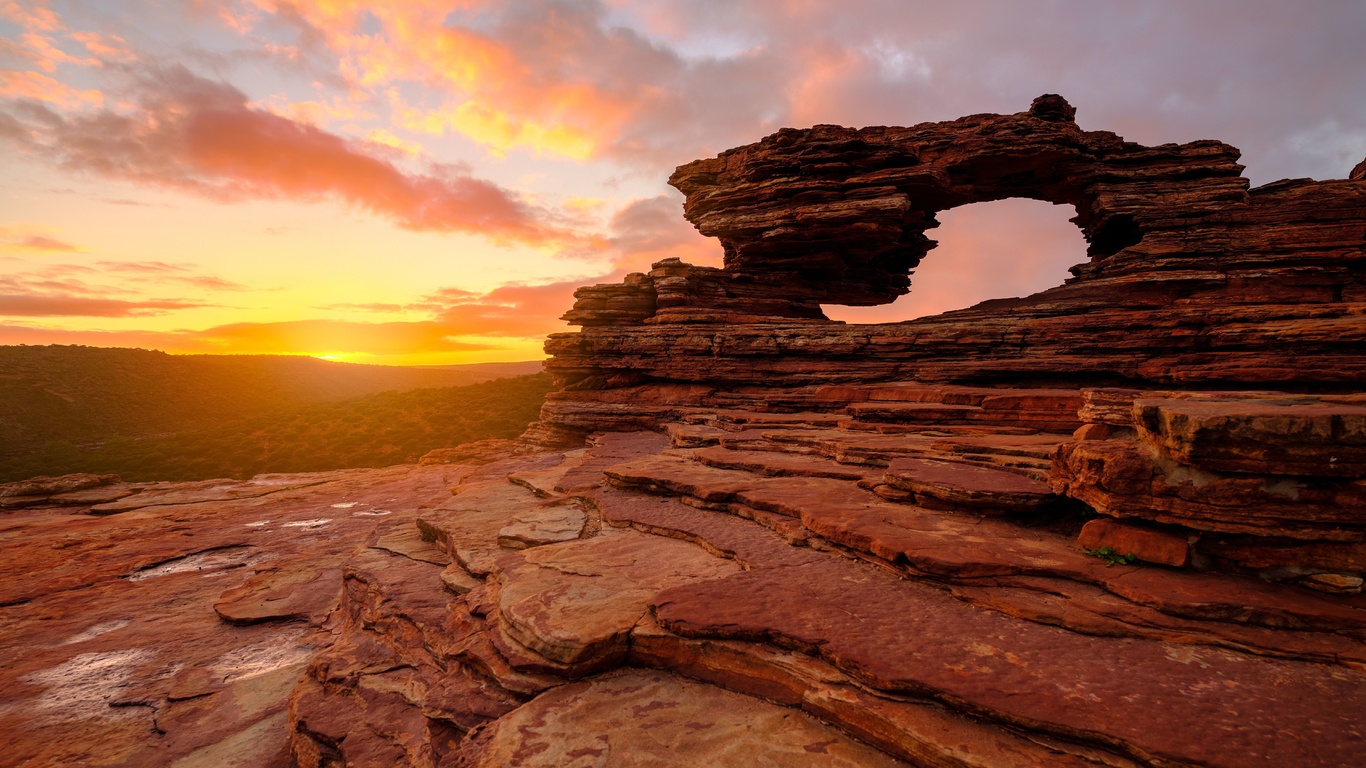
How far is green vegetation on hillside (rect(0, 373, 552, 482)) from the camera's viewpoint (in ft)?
97.8

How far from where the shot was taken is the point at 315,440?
113 ft

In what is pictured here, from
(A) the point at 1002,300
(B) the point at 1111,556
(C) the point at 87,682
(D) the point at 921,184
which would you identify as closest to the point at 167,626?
(C) the point at 87,682

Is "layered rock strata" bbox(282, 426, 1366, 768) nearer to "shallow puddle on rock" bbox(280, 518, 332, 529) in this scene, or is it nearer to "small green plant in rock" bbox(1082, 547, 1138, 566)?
"small green plant in rock" bbox(1082, 547, 1138, 566)

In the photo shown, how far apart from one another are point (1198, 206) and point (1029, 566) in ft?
68.0

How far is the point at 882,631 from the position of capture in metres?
4.48

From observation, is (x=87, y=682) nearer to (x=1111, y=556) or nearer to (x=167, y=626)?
(x=167, y=626)

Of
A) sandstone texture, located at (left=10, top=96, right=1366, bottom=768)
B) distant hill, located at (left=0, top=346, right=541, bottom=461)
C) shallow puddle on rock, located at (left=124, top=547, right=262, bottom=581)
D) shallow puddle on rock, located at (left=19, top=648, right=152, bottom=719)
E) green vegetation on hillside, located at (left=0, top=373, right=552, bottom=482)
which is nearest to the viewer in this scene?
sandstone texture, located at (left=10, top=96, right=1366, bottom=768)

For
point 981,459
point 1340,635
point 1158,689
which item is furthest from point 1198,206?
point 1158,689

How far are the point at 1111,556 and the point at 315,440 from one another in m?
41.1

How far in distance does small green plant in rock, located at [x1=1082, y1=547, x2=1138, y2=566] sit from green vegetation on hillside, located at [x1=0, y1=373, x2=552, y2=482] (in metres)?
31.3

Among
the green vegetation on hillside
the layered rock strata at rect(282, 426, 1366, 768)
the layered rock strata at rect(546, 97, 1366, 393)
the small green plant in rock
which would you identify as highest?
the layered rock strata at rect(546, 97, 1366, 393)

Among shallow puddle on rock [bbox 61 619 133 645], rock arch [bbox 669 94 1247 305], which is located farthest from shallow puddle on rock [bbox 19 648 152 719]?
rock arch [bbox 669 94 1247 305]

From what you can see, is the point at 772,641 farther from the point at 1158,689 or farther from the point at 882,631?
the point at 1158,689

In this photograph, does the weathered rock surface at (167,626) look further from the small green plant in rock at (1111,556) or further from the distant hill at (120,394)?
the distant hill at (120,394)
